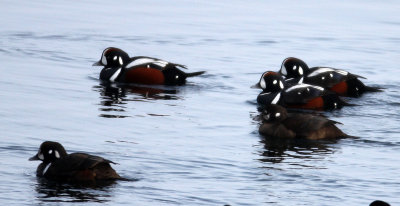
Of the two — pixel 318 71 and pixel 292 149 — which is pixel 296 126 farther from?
pixel 318 71

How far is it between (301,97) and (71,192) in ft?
22.9

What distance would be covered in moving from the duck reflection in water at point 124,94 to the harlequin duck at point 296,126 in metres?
2.39

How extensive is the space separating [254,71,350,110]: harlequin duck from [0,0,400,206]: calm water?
1.14ft

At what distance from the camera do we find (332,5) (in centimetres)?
Answer: 3316

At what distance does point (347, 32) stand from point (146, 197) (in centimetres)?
1753

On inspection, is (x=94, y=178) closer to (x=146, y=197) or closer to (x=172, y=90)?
(x=146, y=197)

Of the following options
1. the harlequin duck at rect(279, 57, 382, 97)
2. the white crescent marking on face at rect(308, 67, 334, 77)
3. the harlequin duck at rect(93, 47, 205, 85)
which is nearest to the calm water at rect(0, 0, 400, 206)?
the harlequin duck at rect(93, 47, 205, 85)

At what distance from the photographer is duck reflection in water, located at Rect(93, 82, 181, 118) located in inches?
685

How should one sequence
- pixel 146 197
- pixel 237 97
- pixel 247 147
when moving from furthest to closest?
1. pixel 237 97
2. pixel 247 147
3. pixel 146 197

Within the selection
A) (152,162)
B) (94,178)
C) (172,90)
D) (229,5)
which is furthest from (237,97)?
(229,5)

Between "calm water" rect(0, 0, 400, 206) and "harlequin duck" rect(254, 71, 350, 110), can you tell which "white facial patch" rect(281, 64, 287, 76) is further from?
"harlequin duck" rect(254, 71, 350, 110)

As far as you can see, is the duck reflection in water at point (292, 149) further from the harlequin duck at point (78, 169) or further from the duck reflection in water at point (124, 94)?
the duck reflection in water at point (124, 94)

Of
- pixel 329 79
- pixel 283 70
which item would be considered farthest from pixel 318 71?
pixel 283 70

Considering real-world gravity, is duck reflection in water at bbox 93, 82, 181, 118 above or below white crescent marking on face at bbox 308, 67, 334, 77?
below
